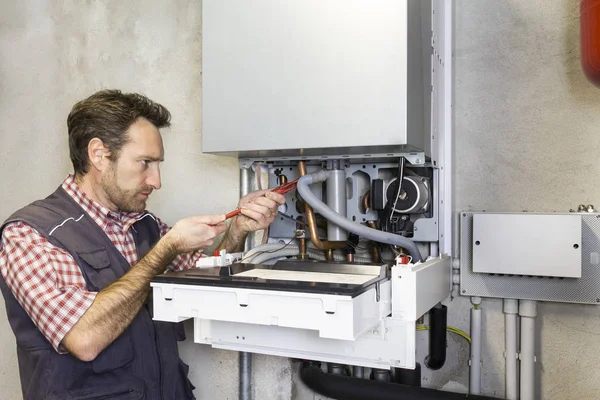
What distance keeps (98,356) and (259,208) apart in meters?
0.45

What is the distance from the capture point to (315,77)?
999mm

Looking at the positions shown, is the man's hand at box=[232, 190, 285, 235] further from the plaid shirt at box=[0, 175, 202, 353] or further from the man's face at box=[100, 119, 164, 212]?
the plaid shirt at box=[0, 175, 202, 353]

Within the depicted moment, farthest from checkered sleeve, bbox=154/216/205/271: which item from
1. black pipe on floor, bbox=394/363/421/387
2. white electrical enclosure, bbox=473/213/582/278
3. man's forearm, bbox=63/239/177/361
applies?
white electrical enclosure, bbox=473/213/582/278

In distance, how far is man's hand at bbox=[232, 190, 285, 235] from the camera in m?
1.14

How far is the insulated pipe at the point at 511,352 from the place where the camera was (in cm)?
119

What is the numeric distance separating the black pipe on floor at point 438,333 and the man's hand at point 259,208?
450mm

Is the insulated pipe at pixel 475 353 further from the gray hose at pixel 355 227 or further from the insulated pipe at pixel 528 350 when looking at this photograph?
the gray hose at pixel 355 227

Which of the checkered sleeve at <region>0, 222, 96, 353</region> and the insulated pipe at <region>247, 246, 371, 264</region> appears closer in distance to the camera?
the checkered sleeve at <region>0, 222, 96, 353</region>

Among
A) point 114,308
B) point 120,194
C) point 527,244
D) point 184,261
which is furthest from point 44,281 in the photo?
point 527,244

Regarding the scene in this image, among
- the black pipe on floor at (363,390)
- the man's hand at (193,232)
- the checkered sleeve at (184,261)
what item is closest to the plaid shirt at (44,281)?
the man's hand at (193,232)

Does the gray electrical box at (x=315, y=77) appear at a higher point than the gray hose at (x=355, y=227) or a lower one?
higher

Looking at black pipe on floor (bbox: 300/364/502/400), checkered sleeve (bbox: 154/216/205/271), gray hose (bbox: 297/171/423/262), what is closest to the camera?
gray hose (bbox: 297/171/423/262)

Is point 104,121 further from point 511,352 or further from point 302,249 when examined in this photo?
point 511,352

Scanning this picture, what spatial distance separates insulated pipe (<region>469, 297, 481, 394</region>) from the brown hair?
0.93 m
